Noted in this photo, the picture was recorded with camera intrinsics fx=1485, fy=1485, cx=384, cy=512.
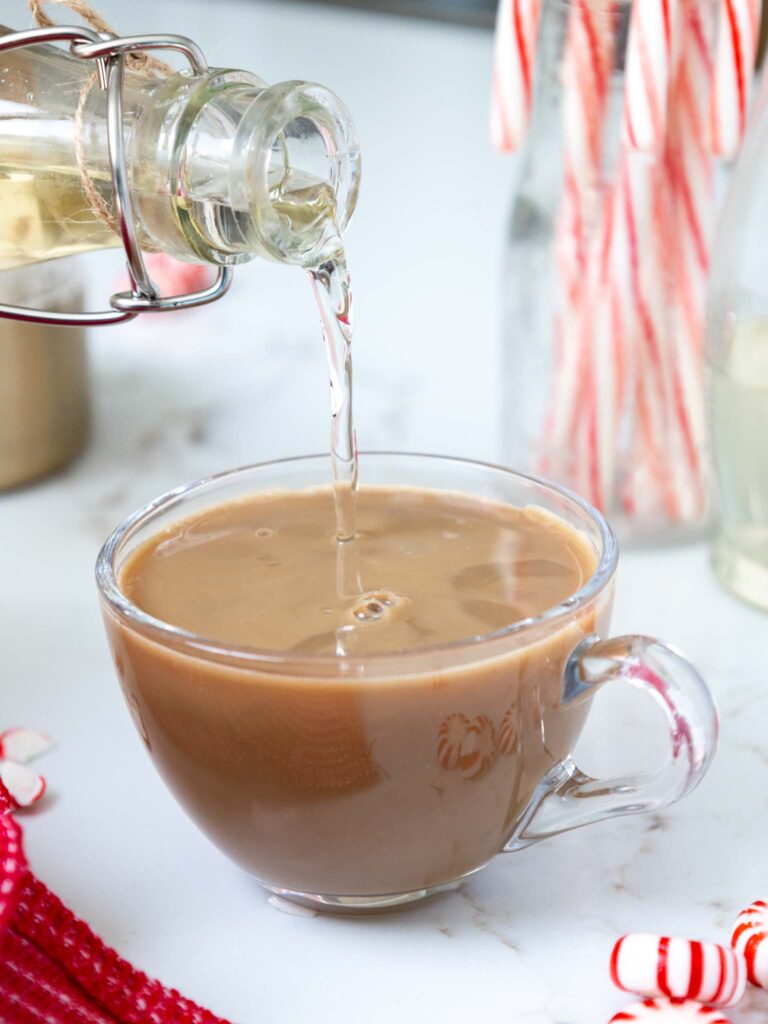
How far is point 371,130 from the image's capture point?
→ 2057 millimetres

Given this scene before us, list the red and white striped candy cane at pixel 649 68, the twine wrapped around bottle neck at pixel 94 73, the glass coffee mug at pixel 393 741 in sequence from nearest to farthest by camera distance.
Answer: the glass coffee mug at pixel 393 741, the twine wrapped around bottle neck at pixel 94 73, the red and white striped candy cane at pixel 649 68

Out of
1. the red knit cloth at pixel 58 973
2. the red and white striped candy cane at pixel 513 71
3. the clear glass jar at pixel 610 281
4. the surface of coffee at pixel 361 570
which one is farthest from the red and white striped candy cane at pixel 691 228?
the red knit cloth at pixel 58 973

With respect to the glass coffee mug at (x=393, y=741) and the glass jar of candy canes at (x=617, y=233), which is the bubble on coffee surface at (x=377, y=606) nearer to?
the glass coffee mug at (x=393, y=741)

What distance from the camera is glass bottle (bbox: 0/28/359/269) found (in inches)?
28.1

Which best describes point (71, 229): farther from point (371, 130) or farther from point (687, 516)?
point (371, 130)

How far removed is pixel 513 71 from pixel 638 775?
1.87ft

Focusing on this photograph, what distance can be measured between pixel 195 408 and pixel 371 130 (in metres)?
0.84

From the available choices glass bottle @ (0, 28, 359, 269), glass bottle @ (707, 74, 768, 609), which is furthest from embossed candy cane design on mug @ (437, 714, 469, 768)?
glass bottle @ (707, 74, 768, 609)

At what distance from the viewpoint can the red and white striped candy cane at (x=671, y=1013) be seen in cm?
→ 65

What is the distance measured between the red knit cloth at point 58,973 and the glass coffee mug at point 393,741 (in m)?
0.08

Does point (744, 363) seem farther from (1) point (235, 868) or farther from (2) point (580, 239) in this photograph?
(1) point (235, 868)

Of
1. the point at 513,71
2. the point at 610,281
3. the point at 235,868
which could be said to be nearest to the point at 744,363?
the point at 610,281

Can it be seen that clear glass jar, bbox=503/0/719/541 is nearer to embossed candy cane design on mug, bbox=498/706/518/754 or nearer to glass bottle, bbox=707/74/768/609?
glass bottle, bbox=707/74/768/609

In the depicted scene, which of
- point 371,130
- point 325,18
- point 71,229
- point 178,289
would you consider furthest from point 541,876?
point 325,18
